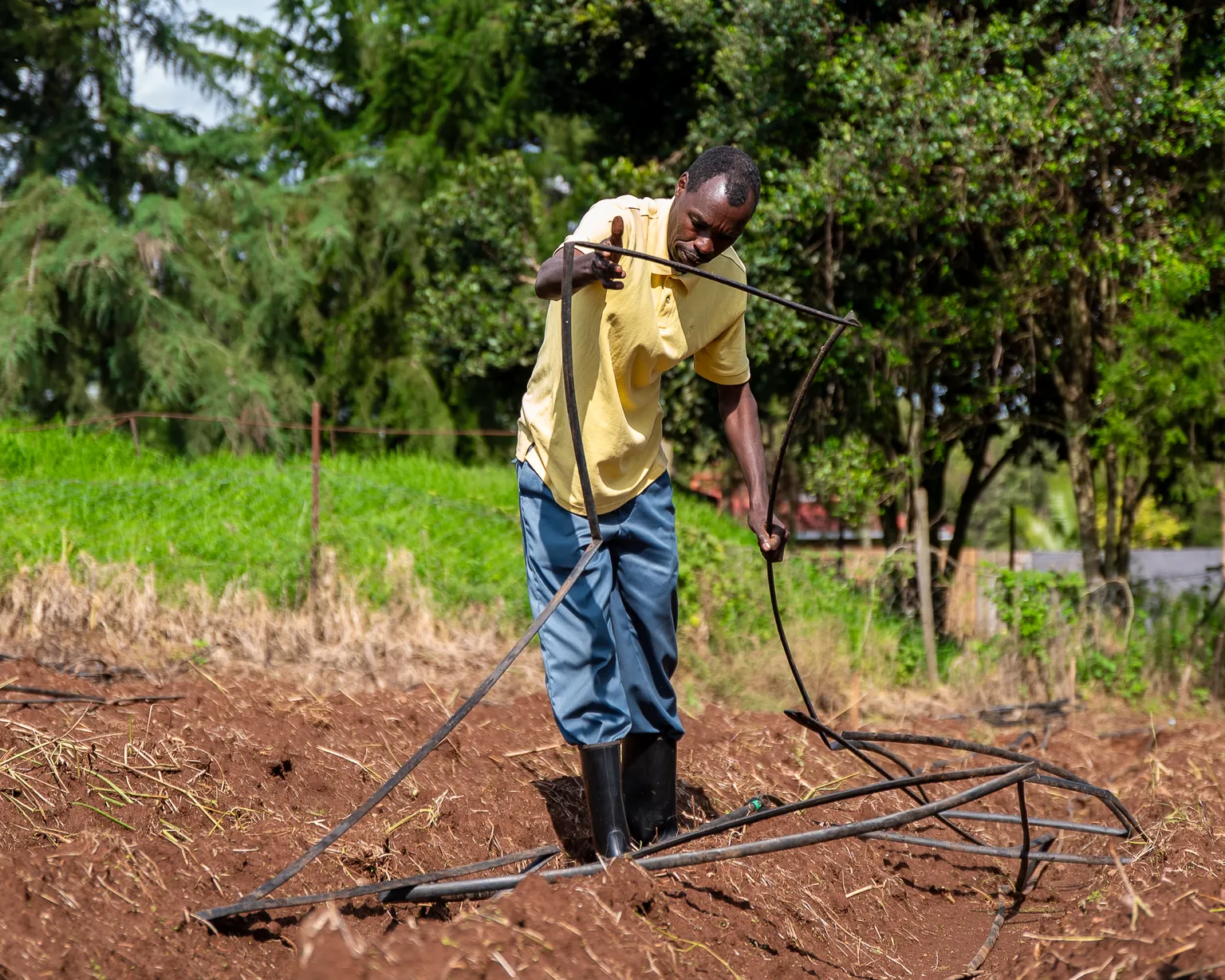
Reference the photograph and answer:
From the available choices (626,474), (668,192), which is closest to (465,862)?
(626,474)

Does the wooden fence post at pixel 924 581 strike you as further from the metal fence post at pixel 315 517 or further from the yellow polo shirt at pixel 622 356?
the yellow polo shirt at pixel 622 356

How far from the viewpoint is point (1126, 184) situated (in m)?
7.77

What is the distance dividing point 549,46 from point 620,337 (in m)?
7.81

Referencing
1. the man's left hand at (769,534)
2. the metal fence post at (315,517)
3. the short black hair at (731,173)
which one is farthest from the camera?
the metal fence post at (315,517)

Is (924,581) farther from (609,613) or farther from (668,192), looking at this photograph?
(609,613)

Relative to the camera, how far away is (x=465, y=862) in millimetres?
2992

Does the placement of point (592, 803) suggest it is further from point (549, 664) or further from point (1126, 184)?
point (1126, 184)

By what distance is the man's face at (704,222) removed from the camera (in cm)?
266

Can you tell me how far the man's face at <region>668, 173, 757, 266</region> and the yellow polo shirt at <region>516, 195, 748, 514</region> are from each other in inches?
3.7

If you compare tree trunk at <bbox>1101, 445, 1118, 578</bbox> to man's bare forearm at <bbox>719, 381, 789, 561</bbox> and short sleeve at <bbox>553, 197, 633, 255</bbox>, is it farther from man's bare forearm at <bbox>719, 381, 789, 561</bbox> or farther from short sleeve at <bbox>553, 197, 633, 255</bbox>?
short sleeve at <bbox>553, 197, 633, 255</bbox>

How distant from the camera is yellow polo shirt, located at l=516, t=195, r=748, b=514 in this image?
278 centimetres

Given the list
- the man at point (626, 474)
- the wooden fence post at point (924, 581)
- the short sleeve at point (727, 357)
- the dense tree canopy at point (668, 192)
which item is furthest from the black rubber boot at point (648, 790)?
the dense tree canopy at point (668, 192)

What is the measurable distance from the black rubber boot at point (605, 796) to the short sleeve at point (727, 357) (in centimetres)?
108

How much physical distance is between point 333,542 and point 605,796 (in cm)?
449
